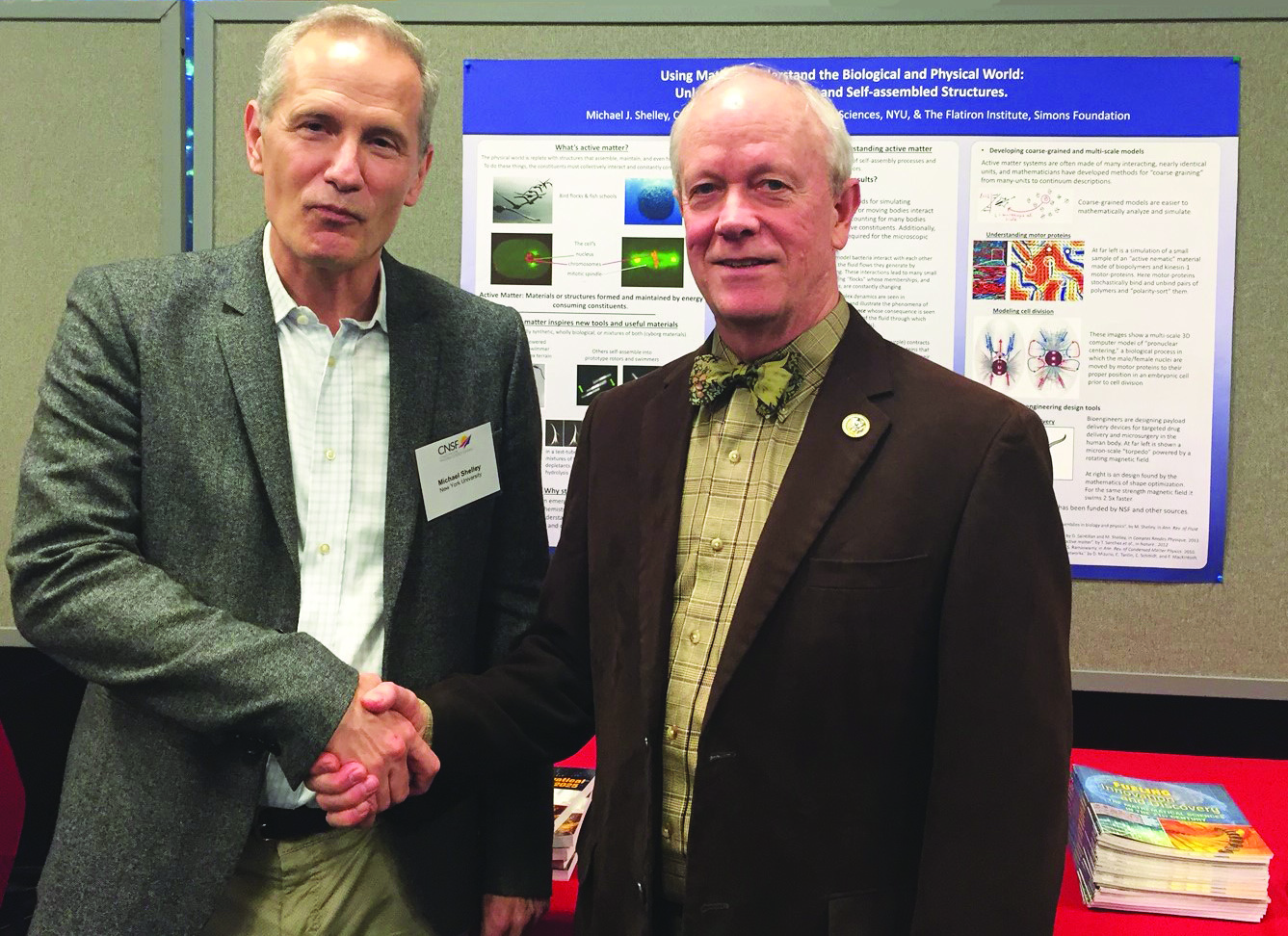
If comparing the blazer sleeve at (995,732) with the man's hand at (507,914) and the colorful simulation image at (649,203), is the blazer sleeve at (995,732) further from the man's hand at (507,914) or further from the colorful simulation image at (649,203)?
the colorful simulation image at (649,203)

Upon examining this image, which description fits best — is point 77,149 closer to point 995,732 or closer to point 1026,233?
point 1026,233

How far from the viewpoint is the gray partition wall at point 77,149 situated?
220 centimetres

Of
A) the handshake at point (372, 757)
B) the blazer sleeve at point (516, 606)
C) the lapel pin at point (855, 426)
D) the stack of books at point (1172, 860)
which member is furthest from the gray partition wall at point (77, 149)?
the stack of books at point (1172, 860)

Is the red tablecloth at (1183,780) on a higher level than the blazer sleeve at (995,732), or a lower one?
lower

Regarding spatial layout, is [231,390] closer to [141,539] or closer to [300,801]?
[141,539]

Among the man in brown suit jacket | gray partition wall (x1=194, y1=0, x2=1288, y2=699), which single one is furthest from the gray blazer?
gray partition wall (x1=194, y1=0, x2=1288, y2=699)

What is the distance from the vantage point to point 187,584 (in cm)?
125

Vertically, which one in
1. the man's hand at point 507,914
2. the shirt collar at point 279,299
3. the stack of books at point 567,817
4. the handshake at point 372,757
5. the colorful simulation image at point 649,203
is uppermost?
the colorful simulation image at point 649,203

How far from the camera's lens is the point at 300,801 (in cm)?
129

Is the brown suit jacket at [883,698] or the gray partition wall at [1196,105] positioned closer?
the brown suit jacket at [883,698]

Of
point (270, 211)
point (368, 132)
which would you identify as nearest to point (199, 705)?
point (270, 211)

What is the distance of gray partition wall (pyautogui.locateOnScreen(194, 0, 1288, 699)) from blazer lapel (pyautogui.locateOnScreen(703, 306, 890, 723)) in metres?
1.12

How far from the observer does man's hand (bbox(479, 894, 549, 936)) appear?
4.69 feet

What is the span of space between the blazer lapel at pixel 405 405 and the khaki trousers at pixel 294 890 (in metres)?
0.33
